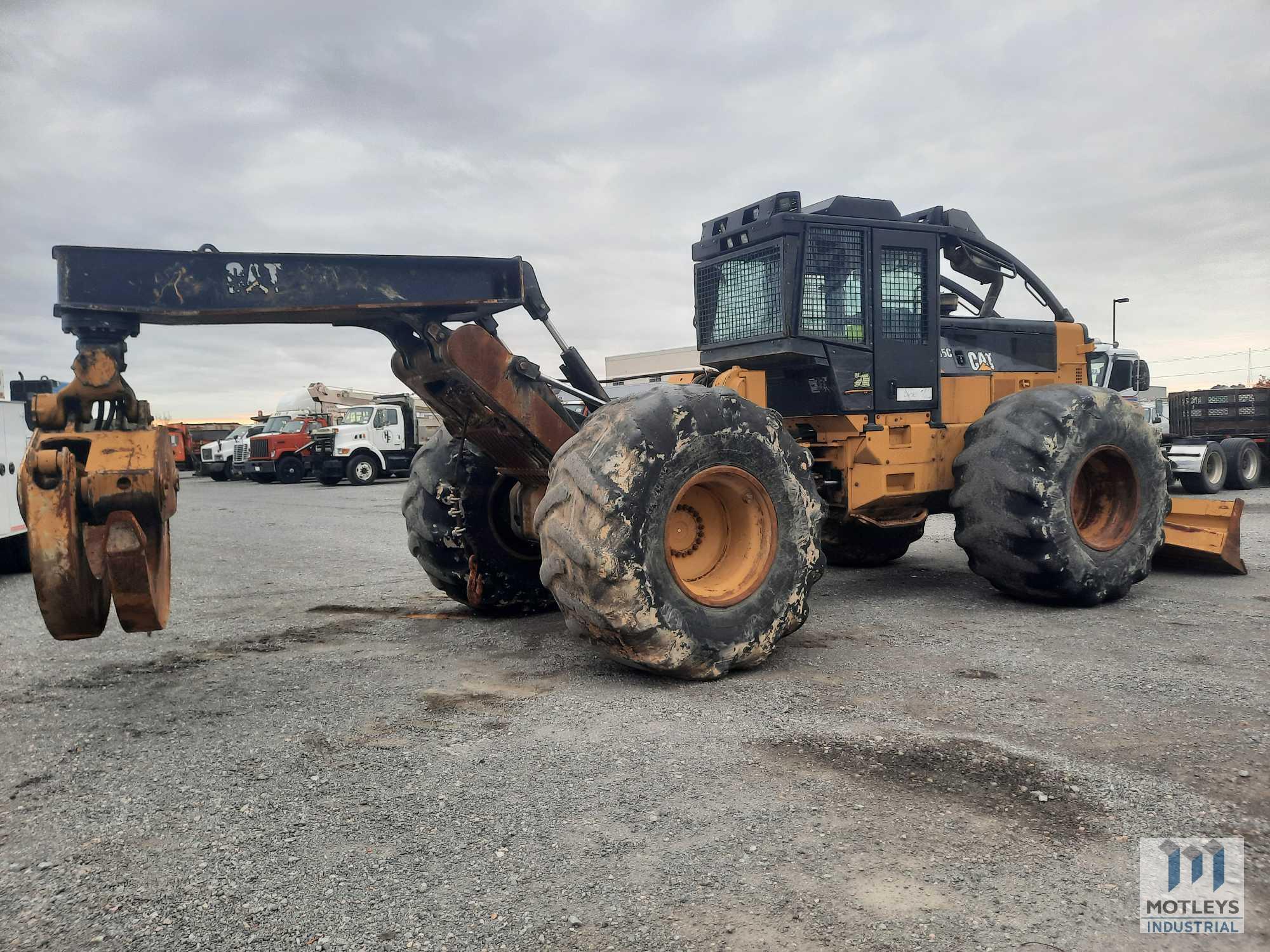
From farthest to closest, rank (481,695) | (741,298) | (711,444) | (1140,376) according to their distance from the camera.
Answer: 1. (1140,376)
2. (741,298)
3. (711,444)
4. (481,695)

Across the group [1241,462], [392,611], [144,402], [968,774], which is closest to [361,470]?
[392,611]

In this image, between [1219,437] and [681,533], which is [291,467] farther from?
[681,533]

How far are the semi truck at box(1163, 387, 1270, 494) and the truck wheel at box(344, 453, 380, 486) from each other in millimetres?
19997

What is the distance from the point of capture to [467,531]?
6406 mm

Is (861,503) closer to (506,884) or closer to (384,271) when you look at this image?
(384,271)

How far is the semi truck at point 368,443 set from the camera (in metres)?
26.9

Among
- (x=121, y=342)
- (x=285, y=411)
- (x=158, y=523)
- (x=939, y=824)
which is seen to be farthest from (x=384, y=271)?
(x=285, y=411)

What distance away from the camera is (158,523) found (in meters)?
4.25

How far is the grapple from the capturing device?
401 centimetres

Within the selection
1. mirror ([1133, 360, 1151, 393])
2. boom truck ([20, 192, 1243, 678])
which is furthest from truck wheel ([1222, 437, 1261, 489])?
boom truck ([20, 192, 1243, 678])

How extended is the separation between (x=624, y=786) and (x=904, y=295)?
471cm

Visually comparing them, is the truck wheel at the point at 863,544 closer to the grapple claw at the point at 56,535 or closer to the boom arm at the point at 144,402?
the boom arm at the point at 144,402

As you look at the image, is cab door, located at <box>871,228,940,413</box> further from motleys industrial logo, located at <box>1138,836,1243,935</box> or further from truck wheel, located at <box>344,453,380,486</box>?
truck wheel, located at <box>344,453,380,486</box>

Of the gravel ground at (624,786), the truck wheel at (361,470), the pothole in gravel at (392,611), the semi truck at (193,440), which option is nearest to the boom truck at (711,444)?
the pothole in gravel at (392,611)
